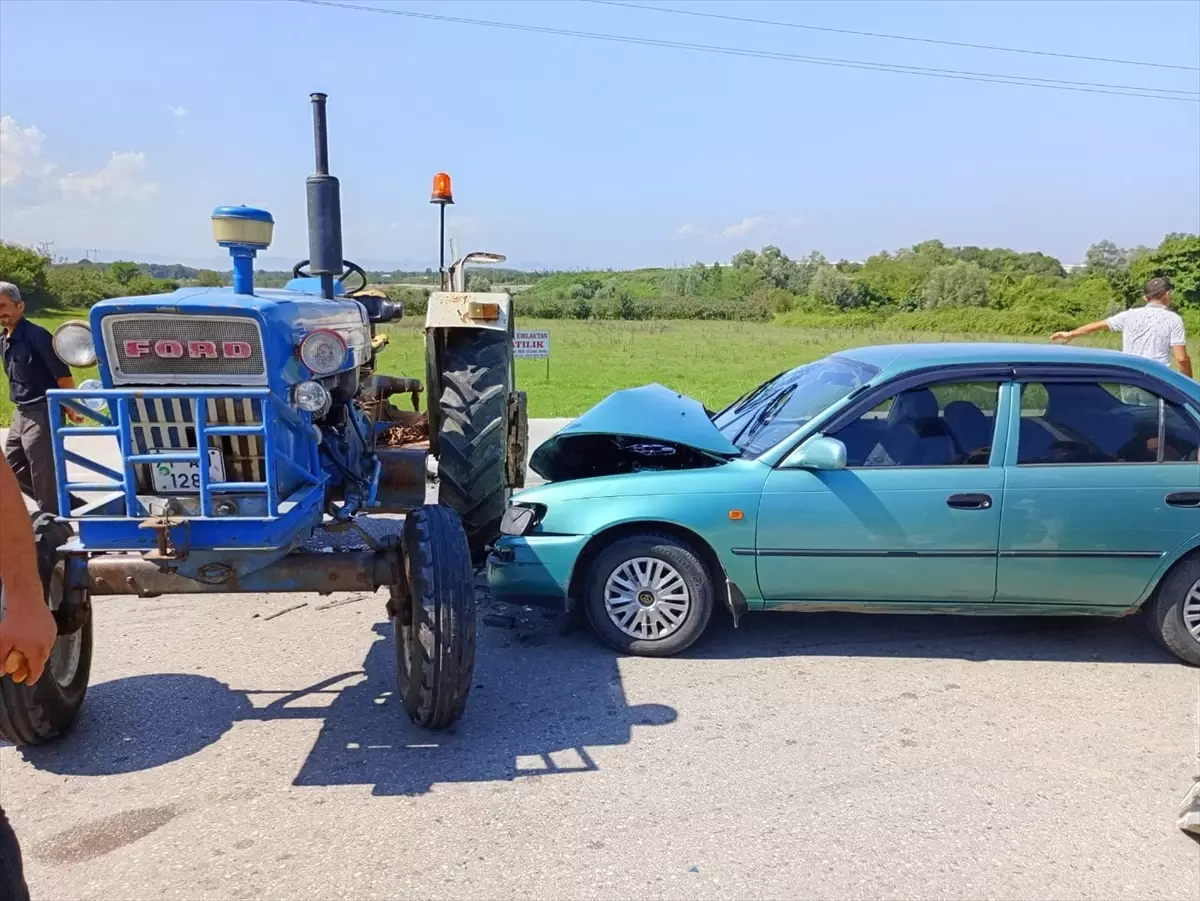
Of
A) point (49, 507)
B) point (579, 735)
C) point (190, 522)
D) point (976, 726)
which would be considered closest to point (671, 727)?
point (579, 735)

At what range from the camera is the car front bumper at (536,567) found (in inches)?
180

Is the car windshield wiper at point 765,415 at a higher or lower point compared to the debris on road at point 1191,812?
higher

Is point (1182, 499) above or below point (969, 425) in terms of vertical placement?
below

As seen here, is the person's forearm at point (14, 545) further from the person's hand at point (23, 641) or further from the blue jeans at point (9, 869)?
the blue jeans at point (9, 869)

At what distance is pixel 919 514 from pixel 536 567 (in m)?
1.89

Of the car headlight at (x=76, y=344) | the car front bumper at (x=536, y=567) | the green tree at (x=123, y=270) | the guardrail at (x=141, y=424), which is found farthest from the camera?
the green tree at (x=123, y=270)

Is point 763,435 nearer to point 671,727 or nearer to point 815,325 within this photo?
point 671,727

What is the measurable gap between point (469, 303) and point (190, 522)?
2778 millimetres

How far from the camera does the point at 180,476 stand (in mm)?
3631

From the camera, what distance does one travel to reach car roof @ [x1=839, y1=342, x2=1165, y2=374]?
4609 mm

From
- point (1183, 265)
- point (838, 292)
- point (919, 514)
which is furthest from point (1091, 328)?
point (838, 292)

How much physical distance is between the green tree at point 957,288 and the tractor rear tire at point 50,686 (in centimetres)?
5291

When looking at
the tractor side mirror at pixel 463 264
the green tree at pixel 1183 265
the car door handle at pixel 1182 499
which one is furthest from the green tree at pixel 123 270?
the green tree at pixel 1183 265

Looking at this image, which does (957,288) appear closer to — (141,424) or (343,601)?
(343,601)
